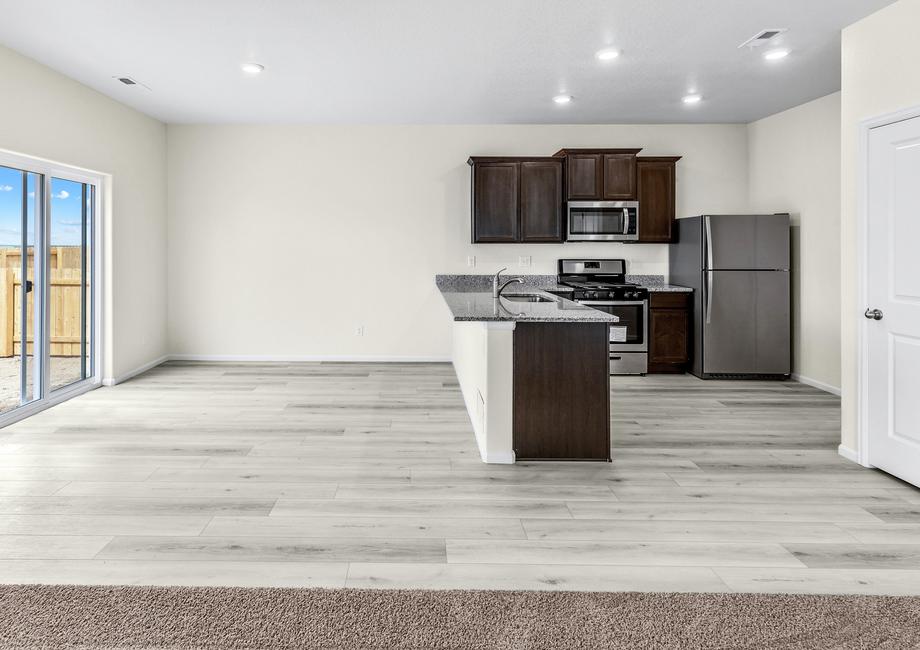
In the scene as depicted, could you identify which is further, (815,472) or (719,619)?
(815,472)

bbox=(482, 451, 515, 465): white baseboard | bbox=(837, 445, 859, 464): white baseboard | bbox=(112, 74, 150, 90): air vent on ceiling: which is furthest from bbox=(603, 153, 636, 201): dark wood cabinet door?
bbox=(112, 74, 150, 90): air vent on ceiling

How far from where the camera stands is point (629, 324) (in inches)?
259

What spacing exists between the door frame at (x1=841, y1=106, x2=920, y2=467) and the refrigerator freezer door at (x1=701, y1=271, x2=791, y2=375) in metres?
2.61

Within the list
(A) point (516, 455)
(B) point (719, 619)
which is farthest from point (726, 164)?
(B) point (719, 619)

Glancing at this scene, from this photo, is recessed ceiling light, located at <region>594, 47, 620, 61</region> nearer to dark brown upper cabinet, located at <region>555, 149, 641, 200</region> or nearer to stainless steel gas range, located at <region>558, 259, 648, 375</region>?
dark brown upper cabinet, located at <region>555, 149, 641, 200</region>

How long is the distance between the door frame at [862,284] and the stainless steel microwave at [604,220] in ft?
10.5

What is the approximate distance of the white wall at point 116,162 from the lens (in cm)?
461

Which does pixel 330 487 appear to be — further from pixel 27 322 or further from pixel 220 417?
pixel 27 322

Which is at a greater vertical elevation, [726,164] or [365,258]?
[726,164]

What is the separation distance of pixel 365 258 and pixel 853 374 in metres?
4.92

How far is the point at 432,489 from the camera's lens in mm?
3207

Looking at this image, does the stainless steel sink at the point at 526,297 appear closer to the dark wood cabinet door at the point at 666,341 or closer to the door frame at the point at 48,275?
the dark wood cabinet door at the point at 666,341

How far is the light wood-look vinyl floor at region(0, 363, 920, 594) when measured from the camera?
2.34m

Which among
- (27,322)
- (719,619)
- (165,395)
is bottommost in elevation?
(719,619)
